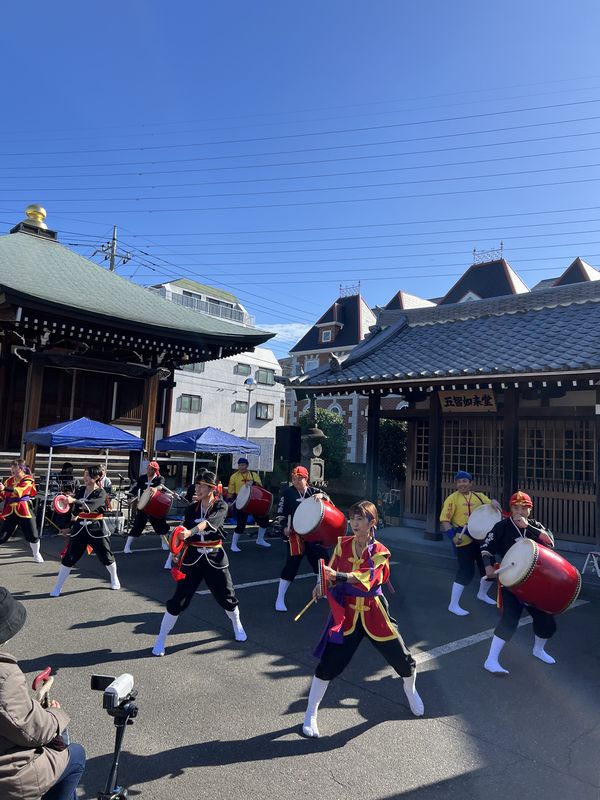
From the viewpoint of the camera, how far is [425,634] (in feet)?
19.3

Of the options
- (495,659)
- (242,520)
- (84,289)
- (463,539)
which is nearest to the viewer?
(495,659)

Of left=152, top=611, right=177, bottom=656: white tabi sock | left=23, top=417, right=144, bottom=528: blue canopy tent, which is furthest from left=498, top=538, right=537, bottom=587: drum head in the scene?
left=23, top=417, right=144, bottom=528: blue canopy tent

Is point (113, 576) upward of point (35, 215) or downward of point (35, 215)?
downward

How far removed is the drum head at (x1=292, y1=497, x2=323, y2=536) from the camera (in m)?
6.30

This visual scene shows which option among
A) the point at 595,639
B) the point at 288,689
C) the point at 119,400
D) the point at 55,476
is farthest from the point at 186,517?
the point at 119,400

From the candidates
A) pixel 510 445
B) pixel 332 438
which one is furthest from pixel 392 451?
pixel 510 445

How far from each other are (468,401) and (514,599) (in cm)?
647

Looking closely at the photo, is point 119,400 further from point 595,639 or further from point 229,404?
point 229,404

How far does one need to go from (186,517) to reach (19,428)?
10331 mm

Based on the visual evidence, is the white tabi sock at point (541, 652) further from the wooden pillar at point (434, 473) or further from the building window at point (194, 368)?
the building window at point (194, 368)

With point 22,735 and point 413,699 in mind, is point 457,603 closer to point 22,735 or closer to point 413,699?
point 413,699

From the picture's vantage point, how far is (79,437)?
10750 mm

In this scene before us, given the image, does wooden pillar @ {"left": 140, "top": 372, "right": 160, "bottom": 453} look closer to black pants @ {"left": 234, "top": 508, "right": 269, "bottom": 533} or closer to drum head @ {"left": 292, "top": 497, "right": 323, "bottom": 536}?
black pants @ {"left": 234, "top": 508, "right": 269, "bottom": 533}

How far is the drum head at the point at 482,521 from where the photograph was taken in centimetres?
658
